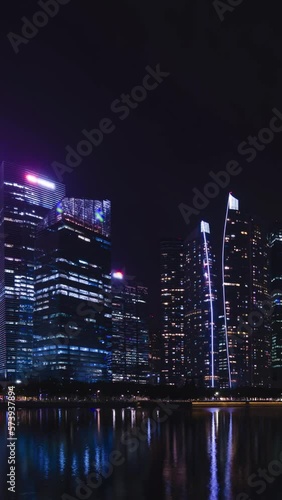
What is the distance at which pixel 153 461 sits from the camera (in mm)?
44125

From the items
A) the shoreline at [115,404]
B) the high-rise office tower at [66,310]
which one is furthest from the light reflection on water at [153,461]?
the high-rise office tower at [66,310]

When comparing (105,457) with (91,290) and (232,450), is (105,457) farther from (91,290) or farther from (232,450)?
(91,290)

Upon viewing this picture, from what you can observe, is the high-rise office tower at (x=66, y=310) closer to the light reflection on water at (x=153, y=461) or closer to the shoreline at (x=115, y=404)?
the shoreline at (x=115, y=404)

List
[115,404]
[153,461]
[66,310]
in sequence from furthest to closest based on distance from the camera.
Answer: [66,310]
[115,404]
[153,461]

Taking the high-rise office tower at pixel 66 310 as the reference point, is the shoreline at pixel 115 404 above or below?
below

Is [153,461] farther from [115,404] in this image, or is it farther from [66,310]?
[66,310]

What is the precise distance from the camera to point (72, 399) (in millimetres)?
164875

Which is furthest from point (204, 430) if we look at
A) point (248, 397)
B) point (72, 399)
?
point (248, 397)

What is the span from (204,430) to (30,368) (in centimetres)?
13075

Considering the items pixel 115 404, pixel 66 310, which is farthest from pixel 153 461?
pixel 66 310

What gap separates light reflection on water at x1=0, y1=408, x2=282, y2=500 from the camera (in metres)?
33.8

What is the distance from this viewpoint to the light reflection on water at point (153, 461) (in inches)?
1329

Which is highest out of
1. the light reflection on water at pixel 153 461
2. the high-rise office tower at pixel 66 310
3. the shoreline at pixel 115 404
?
the high-rise office tower at pixel 66 310

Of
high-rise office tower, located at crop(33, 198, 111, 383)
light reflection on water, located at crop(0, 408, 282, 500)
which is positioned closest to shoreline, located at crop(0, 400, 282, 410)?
high-rise office tower, located at crop(33, 198, 111, 383)
